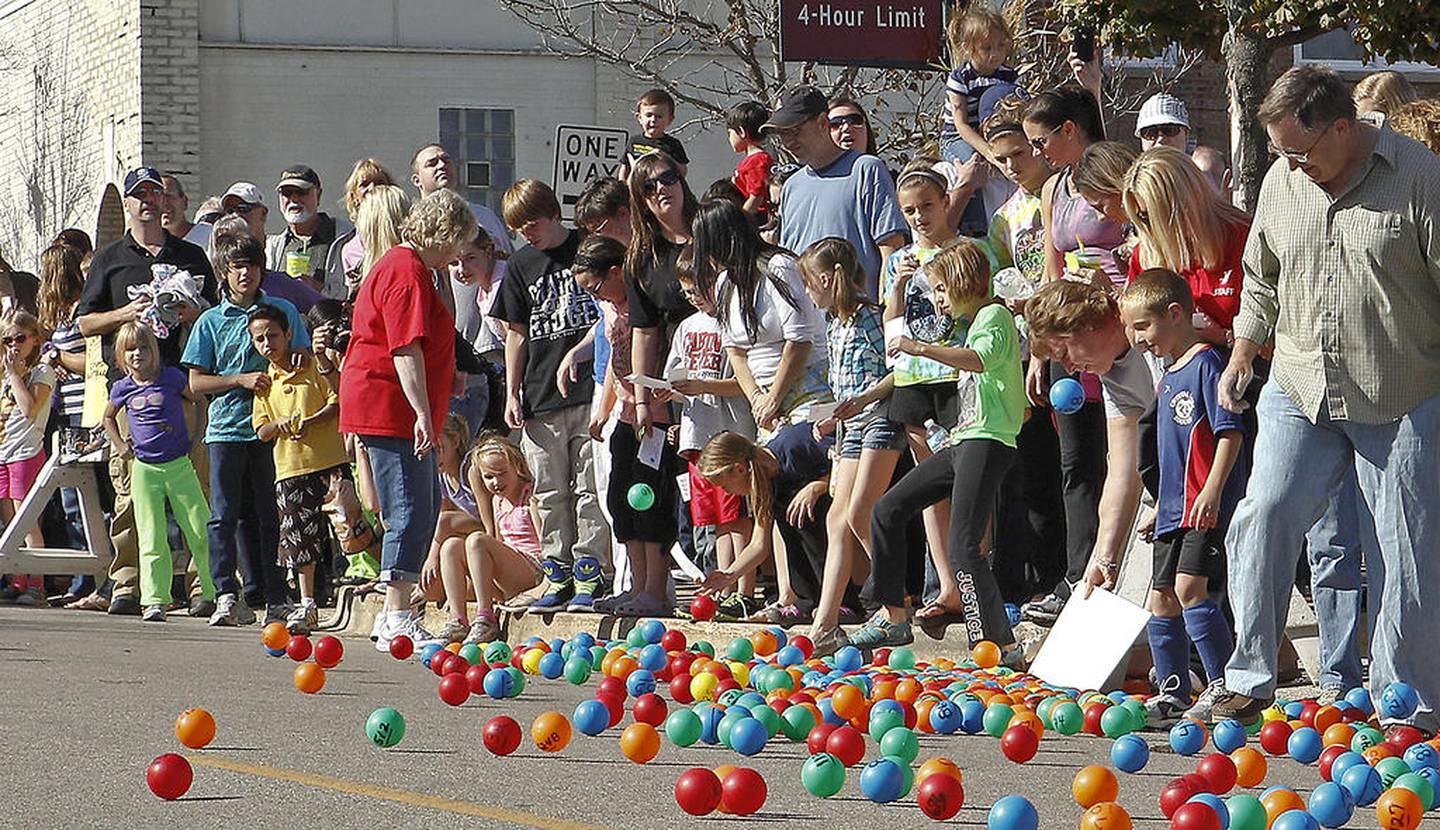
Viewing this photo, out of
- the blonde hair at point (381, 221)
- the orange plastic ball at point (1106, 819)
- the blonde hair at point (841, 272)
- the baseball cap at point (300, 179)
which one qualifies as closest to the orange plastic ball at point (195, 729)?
the orange plastic ball at point (1106, 819)

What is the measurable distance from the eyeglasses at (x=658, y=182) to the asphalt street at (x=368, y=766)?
8.33 ft

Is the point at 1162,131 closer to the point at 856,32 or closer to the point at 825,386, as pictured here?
the point at 825,386

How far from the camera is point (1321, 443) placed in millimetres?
7215

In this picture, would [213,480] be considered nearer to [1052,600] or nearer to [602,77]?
[1052,600]

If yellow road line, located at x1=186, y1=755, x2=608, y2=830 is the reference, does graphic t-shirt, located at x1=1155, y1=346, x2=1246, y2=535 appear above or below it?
above

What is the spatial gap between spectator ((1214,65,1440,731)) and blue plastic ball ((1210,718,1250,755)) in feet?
0.54

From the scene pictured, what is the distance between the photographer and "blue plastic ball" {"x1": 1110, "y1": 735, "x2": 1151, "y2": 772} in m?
6.79

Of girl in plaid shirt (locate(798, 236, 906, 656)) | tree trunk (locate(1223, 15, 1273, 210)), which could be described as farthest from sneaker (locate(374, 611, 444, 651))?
tree trunk (locate(1223, 15, 1273, 210))

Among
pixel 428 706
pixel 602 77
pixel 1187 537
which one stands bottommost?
pixel 428 706

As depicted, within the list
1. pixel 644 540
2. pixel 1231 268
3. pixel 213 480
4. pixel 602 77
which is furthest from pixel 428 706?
pixel 602 77

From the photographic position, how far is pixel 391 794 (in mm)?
6191

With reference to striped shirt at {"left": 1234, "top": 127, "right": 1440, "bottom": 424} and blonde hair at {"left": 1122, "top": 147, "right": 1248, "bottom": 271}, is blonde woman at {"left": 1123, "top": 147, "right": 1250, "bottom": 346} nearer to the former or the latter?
blonde hair at {"left": 1122, "top": 147, "right": 1248, "bottom": 271}

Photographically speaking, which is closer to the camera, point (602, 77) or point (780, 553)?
point (780, 553)

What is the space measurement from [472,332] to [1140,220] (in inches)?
221
